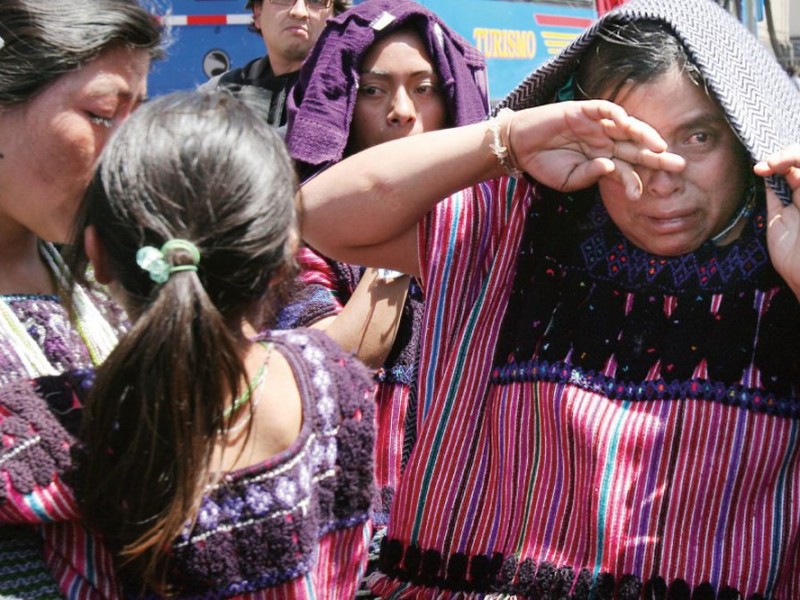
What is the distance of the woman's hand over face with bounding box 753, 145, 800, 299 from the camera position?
1.72 meters

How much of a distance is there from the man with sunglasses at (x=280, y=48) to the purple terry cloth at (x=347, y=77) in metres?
1.00

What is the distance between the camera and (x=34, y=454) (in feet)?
4.80

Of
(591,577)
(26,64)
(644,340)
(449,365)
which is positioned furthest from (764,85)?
(26,64)

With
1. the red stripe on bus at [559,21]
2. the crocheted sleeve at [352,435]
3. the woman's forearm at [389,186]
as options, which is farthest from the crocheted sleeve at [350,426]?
the red stripe on bus at [559,21]

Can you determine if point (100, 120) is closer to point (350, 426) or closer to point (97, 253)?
point (97, 253)

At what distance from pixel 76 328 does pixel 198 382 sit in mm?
488

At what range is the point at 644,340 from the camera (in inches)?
75.6

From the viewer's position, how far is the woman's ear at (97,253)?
5.04 feet

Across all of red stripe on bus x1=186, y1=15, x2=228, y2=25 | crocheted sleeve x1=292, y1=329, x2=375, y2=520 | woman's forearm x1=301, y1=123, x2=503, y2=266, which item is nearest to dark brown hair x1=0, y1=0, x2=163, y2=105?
woman's forearm x1=301, y1=123, x2=503, y2=266

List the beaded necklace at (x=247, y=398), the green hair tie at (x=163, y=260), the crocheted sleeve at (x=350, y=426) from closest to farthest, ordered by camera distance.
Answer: the green hair tie at (x=163, y=260) → the beaded necklace at (x=247, y=398) → the crocheted sleeve at (x=350, y=426)

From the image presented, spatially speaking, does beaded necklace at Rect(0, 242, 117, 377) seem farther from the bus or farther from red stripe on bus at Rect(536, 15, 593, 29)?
red stripe on bus at Rect(536, 15, 593, 29)

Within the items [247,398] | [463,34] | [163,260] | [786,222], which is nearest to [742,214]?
[786,222]

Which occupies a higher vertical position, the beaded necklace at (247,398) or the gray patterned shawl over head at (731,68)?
the gray patterned shawl over head at (731,68)

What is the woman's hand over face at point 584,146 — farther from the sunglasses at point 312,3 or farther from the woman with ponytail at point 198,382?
the sunglasses at point 312,3
